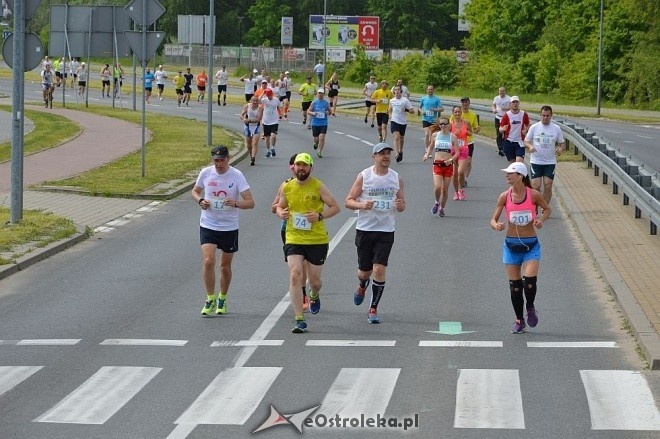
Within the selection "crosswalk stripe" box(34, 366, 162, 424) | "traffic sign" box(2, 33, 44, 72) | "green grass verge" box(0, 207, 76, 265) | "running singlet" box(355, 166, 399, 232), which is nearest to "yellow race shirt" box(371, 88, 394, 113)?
"green grass verge" box(0, 207, 76, 265)

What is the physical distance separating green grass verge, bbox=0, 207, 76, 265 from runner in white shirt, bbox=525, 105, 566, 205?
7536mm

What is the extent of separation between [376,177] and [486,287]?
2.70 metres

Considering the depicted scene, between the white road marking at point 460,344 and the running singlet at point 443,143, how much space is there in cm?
1042

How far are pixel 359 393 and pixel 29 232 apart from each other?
9.74 meters

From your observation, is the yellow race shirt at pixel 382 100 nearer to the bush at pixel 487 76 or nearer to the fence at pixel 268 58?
the bush at pixel 487 76

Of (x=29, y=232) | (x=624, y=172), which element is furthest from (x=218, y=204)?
(x=624, y=172)

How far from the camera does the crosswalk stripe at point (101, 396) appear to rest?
9320 millimetres

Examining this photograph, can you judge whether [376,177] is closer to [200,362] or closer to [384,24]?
[200,362]

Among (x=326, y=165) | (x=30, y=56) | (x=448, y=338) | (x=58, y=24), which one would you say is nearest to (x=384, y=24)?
(x=58, y=24)

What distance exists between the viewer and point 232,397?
9.91m

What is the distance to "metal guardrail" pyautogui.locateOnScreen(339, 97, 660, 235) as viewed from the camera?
18925mm

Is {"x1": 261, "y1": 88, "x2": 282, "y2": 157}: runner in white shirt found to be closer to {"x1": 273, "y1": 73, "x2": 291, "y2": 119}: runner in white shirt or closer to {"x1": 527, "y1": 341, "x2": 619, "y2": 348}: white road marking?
{"x1": 273, "y1": 73, "x2": 291, "y2": 119}: runner in white shirt

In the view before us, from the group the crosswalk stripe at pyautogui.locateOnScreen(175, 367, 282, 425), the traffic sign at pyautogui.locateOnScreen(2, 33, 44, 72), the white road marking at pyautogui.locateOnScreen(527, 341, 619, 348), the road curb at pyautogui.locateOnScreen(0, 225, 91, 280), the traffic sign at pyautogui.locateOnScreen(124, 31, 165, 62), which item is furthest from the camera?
the traffic sign at pyautogui.locateOnScreen(124, 31, 165, 62)

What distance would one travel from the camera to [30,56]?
64.2 feet
